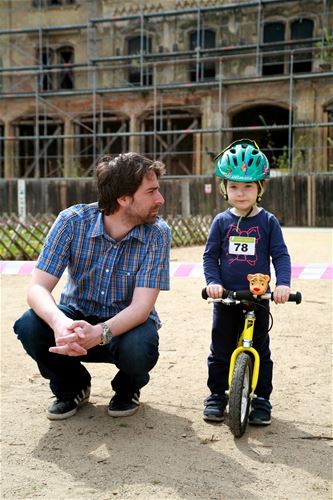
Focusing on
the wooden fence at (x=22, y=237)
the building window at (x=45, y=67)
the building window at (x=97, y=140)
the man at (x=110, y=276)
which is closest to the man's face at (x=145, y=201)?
the man at (x=110, y=276)

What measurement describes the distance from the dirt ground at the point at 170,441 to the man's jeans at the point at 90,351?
0.27 m

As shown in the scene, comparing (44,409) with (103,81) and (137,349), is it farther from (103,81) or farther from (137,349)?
(103,81)

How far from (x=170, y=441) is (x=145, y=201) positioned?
47.4 inches

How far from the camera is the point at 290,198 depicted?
74.1 ft

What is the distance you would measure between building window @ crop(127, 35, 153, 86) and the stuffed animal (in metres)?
25.1

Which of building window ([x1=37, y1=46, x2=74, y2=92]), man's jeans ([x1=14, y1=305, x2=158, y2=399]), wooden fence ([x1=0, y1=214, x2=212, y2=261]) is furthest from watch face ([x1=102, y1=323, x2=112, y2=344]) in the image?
building window ([x1=37, y1=46, x2=74, y2=92])

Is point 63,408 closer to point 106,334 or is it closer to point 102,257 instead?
point 106,334

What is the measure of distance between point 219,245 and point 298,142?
21.3 meters

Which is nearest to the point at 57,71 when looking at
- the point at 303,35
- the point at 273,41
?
the point at 273,41

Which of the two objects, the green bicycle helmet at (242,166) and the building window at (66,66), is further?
the building window at (66,66)

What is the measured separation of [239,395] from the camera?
308 cm

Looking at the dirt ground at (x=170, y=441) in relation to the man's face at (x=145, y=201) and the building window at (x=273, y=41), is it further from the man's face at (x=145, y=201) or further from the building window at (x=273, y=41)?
the building window at (x=273, y=41)

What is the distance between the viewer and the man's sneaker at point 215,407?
3432 millimetres

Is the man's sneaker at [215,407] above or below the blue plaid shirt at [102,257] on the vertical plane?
below
